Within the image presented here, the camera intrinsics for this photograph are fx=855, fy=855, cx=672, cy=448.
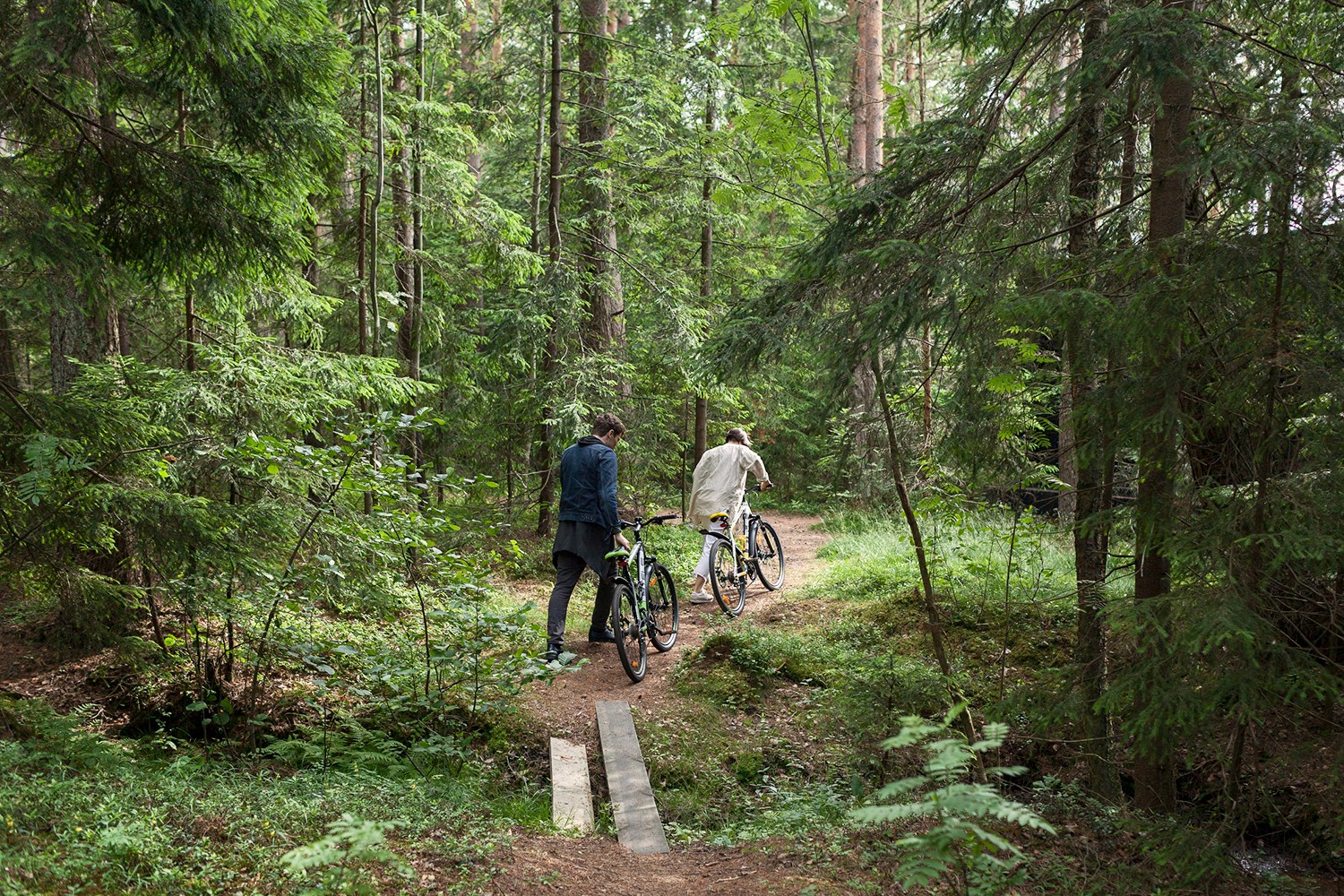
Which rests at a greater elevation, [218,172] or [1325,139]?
[218,172]

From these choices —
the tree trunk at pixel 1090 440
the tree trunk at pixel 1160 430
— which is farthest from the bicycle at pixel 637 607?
the tree trunk at pixel 1160 430

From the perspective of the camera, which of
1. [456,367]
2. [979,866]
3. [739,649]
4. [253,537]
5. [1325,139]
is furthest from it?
[456,367]

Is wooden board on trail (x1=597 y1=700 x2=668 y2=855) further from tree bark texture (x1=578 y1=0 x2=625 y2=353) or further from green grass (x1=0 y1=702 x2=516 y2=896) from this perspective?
tree bark texture (x1=578 y1=0 x2=625 y2=353)

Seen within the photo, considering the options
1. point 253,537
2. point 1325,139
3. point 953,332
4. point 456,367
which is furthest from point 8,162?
point 456,367

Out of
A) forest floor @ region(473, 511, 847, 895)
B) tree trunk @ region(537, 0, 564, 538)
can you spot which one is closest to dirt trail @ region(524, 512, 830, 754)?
forest floor @ region(473, 511, 847, 895)

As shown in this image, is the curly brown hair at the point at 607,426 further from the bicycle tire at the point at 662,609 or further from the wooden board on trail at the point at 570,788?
the wooden board on trail at the point at 570,788

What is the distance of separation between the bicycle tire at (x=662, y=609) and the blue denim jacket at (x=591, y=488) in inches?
36.3

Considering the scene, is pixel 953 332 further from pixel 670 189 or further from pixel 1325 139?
pixel 670 189

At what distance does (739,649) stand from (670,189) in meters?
8.98

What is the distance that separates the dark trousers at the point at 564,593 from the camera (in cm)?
723

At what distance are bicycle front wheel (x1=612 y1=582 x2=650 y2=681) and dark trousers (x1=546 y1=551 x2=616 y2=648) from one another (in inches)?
4.9

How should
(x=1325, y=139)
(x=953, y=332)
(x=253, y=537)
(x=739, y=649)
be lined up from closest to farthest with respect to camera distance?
(x=1325, y=139) < (x=953, y=332) < (x=253, y=537) < (x=739, y=649)

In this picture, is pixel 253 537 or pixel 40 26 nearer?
pixel 40 26

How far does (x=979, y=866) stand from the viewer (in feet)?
12.6
